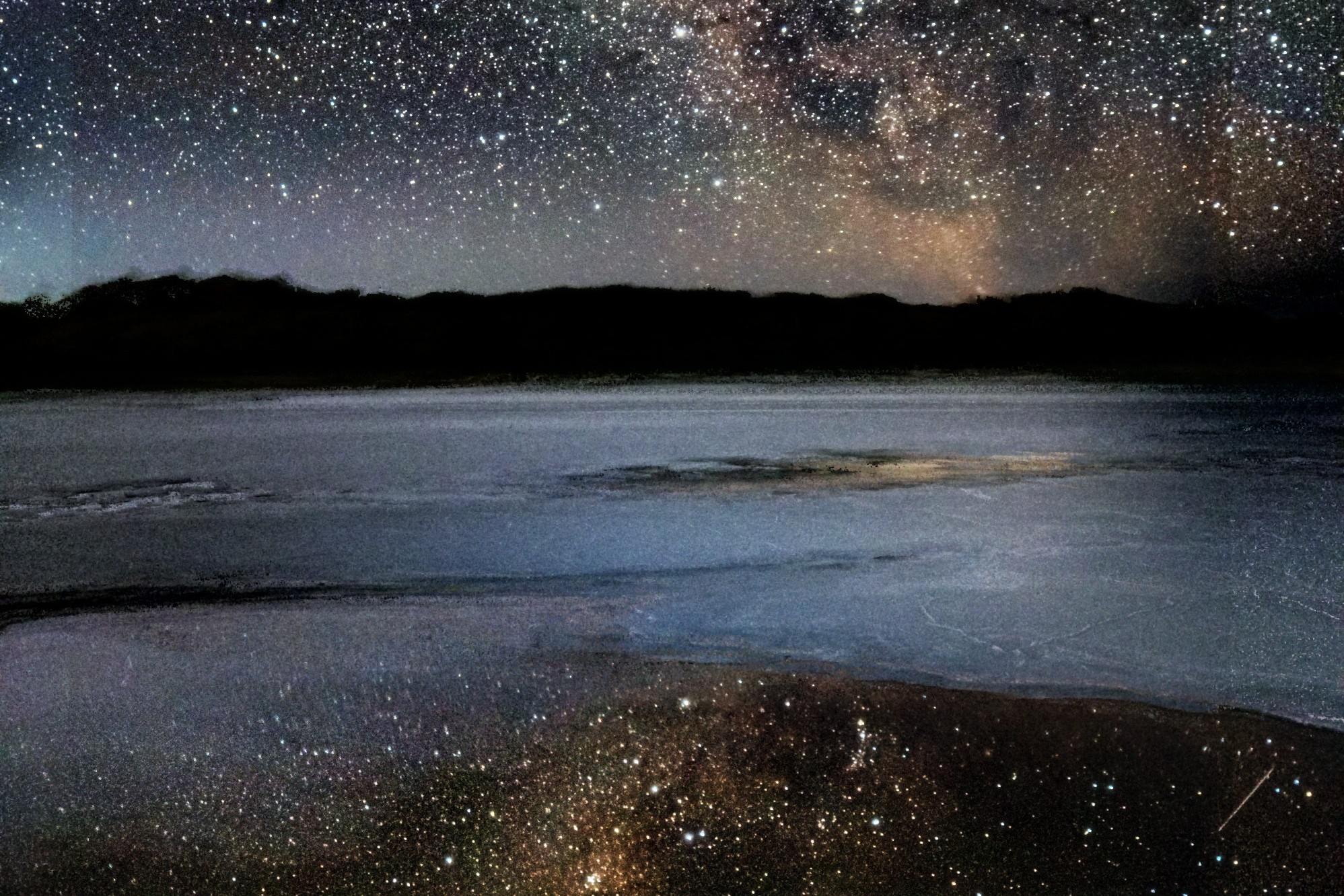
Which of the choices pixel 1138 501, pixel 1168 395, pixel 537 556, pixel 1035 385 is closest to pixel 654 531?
pixel 537 556

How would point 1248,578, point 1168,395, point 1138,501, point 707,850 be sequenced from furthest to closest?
1. point 1168,395
2. point 1138,501
3. point 1248,578
4. point 707,850

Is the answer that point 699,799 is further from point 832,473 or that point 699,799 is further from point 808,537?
point 832,473

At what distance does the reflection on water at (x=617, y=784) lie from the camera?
1.90 metres

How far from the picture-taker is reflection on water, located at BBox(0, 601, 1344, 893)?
6.22 ft

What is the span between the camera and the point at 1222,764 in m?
2.34

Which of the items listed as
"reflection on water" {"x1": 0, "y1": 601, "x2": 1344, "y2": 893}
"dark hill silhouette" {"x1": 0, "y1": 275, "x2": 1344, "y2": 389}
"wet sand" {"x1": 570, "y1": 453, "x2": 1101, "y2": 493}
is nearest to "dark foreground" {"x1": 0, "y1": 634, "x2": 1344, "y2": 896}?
"reflection on water" {"x1": 0, "y1": 601, "x2": 1344, "y2": 893}

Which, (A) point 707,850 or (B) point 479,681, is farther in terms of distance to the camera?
(B) point 479,681

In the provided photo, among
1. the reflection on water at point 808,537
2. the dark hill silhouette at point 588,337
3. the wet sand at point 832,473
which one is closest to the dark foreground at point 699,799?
the reflection on water at point 808,537

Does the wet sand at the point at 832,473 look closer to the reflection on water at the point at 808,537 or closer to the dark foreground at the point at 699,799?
the reflection on water at the point at 808,537

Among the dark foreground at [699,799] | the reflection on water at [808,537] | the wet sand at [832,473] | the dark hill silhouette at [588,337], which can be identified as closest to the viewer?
the dark foreground at [699,799]

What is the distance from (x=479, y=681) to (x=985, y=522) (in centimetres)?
378

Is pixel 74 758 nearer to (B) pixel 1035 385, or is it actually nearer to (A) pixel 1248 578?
(A) pixel 1248 578

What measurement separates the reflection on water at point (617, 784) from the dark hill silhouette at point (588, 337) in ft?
100

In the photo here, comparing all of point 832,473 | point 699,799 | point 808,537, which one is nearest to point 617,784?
point 699,799
